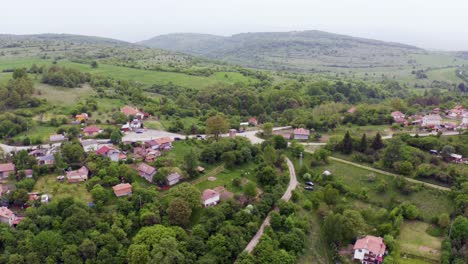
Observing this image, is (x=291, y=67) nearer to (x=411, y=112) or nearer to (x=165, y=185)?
(x=411, y=112)

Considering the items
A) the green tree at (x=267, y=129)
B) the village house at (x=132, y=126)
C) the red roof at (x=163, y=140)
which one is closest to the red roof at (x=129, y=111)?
the village house at (x=132, y=126)

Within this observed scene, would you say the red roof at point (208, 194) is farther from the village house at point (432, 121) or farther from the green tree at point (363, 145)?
the village house at point (432, 121)

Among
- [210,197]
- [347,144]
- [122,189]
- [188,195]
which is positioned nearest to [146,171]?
[122,189]

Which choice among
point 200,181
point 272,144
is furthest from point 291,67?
point 200,181

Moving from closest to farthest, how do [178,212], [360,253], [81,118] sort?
[360,253]
[178,212]
[81,118]

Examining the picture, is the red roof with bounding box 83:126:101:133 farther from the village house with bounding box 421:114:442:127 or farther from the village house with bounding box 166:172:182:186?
the village house with bounding box 421:114:442:127

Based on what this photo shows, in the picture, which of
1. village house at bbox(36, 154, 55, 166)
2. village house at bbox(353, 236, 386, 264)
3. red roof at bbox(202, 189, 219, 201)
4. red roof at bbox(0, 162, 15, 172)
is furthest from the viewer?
village house at bbox(36, 154, 55, 166)

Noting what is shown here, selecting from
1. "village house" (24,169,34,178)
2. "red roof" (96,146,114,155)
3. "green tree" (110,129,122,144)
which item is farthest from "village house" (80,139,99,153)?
"village house" (24,169,34,178)

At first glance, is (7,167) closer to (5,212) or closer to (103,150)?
(5,212)
